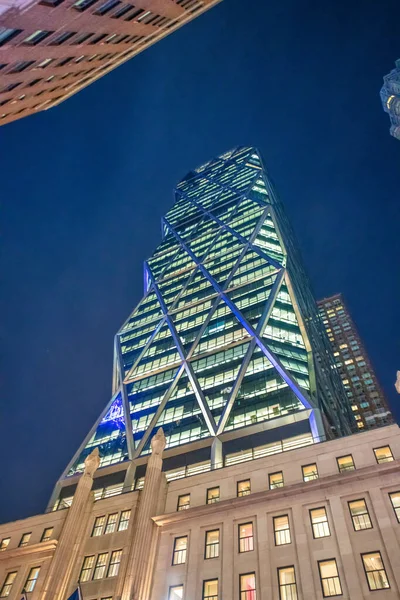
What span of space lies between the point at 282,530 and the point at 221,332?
46338 mm

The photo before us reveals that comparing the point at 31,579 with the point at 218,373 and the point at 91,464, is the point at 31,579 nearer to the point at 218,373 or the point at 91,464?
the point at 91,464

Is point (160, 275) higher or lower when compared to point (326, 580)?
higher

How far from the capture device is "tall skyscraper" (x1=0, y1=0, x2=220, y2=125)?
29.2 metres

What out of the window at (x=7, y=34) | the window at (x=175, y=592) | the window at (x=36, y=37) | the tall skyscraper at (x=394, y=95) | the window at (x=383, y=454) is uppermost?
the tall skyscraper at (x=394, y=95)

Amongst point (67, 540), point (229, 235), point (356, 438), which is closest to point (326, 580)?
point (356, 438)

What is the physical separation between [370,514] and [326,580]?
5.11 metres

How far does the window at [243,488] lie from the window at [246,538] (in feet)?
11.7

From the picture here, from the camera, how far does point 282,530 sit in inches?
1300

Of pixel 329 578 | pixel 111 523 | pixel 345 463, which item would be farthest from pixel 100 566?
pixel 345 463

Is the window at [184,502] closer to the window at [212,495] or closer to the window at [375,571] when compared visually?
the window at [212,495]

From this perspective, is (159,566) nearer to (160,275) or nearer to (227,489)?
(227,489)

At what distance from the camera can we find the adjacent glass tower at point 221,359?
5847cm

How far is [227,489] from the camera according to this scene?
39.5 metres

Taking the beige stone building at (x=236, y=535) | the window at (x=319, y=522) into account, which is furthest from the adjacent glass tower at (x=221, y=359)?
the window at (x=319, y=522)
